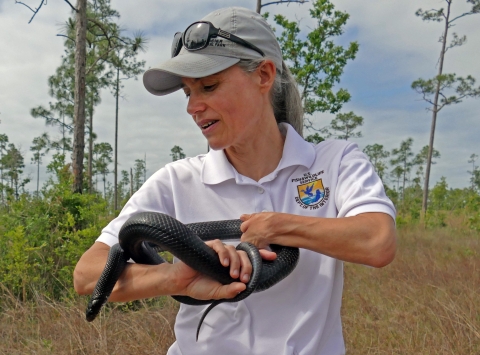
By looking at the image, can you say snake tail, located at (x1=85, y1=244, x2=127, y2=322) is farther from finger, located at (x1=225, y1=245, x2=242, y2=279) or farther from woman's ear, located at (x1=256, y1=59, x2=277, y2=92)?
woman's ear, located at (x1=256, y1=59, x2=277, y2=92)

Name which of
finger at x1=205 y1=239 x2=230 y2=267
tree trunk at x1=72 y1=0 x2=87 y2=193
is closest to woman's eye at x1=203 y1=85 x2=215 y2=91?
finger at x1=205 y1=239 x2=230 y2=267

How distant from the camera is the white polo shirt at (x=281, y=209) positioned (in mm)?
1870

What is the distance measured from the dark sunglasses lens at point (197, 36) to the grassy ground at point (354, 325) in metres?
3.05

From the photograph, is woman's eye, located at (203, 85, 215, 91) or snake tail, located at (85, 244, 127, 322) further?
woman's eye, located at (203, 85, 215, 91)

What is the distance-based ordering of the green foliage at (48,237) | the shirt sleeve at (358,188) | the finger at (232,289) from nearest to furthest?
the finger at (232,289) < the shirt sleeve at (358,188) < the green foliage at (48,237)

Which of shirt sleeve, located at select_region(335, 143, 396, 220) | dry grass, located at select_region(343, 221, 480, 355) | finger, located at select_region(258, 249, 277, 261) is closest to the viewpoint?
finger, located at select_region(258, 249, 277, 261)

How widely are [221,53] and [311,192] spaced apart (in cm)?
73

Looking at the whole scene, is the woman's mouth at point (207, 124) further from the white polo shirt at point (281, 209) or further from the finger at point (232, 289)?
the finger at point (232, 289)

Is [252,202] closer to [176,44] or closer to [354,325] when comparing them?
[176,44]

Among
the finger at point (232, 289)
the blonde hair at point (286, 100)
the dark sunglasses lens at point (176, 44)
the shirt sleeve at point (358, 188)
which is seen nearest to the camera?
the finger at point (232, 289)

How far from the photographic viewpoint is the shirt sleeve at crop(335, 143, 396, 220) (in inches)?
71.3

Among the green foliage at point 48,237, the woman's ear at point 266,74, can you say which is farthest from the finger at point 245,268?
the green foliage at point 48,237

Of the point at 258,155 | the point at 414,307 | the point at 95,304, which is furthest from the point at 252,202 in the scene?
the point at 414,307

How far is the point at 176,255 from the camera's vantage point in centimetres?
158
